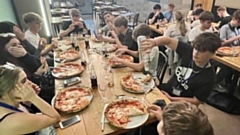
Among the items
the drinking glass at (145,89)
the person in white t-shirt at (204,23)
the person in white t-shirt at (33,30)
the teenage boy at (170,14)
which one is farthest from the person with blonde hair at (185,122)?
the teenage boy at (170,14)

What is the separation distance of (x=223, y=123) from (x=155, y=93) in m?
1.46

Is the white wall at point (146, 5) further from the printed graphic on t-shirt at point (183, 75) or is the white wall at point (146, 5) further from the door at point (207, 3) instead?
the printed graphic on t-shirt at point (183, 75)

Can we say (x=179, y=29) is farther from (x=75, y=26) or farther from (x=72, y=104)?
(x=72, y=104)

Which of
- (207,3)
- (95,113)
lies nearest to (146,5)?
(207,3)

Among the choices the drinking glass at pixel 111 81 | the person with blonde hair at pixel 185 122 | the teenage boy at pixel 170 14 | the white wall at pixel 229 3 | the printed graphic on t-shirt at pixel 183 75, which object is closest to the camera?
the person with blonde hair at pixel 185 122

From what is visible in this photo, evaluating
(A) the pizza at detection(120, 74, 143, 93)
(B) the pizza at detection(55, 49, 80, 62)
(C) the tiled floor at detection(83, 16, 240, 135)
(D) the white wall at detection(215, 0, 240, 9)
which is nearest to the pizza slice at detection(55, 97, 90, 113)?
(A) the pizza at detection(120, 74, 143, 93)

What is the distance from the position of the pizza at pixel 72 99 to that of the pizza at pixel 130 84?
33cm

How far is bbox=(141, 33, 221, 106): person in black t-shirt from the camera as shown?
1614 millimetres

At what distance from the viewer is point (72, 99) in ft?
5.00

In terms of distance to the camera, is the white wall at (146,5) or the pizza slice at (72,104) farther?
the white wall at (146,5)

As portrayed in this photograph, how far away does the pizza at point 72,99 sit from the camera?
54.6 inches

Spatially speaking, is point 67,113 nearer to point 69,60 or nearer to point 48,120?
point 48,120

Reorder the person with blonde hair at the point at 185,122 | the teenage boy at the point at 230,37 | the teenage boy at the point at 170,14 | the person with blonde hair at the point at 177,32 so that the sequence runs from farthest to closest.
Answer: the teenage boy at the point at 170,14, the person with blonde hair at the point at 177,32, the teenage boy at the point at 230,37, the person with blonde hair at the point at 185,122

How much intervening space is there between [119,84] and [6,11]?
321 cm
